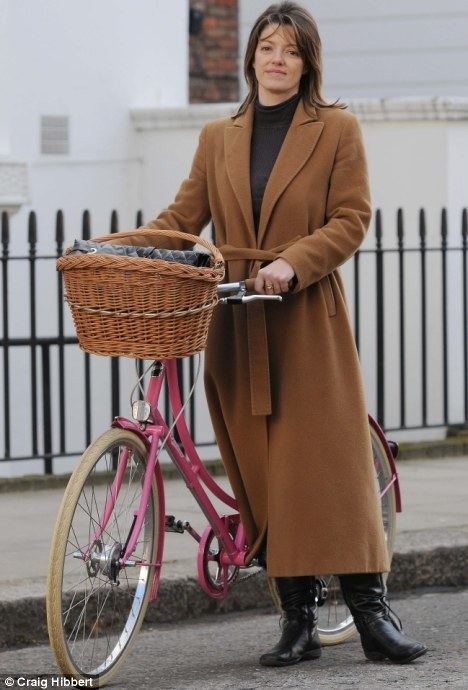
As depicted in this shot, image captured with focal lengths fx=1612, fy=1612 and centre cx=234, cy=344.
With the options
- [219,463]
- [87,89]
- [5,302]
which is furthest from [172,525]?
[87,89]

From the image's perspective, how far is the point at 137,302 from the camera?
378 centimetres

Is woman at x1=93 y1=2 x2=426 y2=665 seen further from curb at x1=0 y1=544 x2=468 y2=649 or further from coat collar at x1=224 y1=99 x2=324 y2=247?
curb at x1=0 y1=544 x2=468 y2=649

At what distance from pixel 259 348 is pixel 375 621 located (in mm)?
793

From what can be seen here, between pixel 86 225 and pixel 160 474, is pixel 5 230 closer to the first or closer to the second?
pixel 86 225

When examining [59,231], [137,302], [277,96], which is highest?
[277,96]

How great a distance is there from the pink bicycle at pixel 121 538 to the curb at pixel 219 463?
2.39m

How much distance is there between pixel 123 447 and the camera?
4004mm

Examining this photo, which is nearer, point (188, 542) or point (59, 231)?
point (188, 542)

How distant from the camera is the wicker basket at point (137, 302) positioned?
377cm

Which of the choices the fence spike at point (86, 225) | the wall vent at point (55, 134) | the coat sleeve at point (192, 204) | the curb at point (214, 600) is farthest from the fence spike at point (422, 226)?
the coat sleeve at point (192, 204)

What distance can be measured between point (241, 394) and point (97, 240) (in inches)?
23.0

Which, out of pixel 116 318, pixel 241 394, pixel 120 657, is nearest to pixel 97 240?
pixel 116 318

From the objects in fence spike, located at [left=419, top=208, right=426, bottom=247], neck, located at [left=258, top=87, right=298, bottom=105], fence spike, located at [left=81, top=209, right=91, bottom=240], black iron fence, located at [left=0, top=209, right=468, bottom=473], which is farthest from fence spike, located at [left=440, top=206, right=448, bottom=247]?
neck, located at [left=258, top=87, right=298, bottom=105]

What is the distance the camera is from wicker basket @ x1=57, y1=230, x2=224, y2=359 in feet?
12.4
